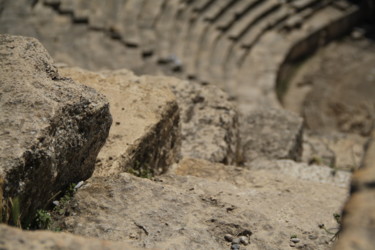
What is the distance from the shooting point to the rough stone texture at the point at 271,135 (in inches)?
240

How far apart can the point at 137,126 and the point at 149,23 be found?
752cm

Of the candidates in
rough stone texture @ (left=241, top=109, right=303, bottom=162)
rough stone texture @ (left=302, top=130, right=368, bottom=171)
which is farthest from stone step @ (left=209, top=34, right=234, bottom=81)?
rough stone texture @ (left=241, top=109, right=303, bottom=162)

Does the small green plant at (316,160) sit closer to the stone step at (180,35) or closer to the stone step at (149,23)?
the stone step at (180,35)

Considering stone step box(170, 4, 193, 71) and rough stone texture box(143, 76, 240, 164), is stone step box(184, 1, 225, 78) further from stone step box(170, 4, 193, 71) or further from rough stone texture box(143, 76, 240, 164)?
rough stone texture box(143, 76, 240, 164)

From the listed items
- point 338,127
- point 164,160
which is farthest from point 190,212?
point 338,127

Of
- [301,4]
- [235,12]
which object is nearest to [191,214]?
[235,12]

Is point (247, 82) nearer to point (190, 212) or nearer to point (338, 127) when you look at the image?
point (338, 127)

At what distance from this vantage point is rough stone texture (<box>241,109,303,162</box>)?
610 centimetres

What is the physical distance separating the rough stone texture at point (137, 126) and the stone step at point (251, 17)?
7.72 m

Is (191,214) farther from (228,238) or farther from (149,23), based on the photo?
(149,23)

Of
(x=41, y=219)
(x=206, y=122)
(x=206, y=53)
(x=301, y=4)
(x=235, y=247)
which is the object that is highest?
(x=301, y=4)

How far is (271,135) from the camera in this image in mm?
6340

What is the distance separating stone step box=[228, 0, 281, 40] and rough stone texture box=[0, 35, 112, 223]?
29.6 ft

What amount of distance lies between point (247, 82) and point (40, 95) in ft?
28.5
